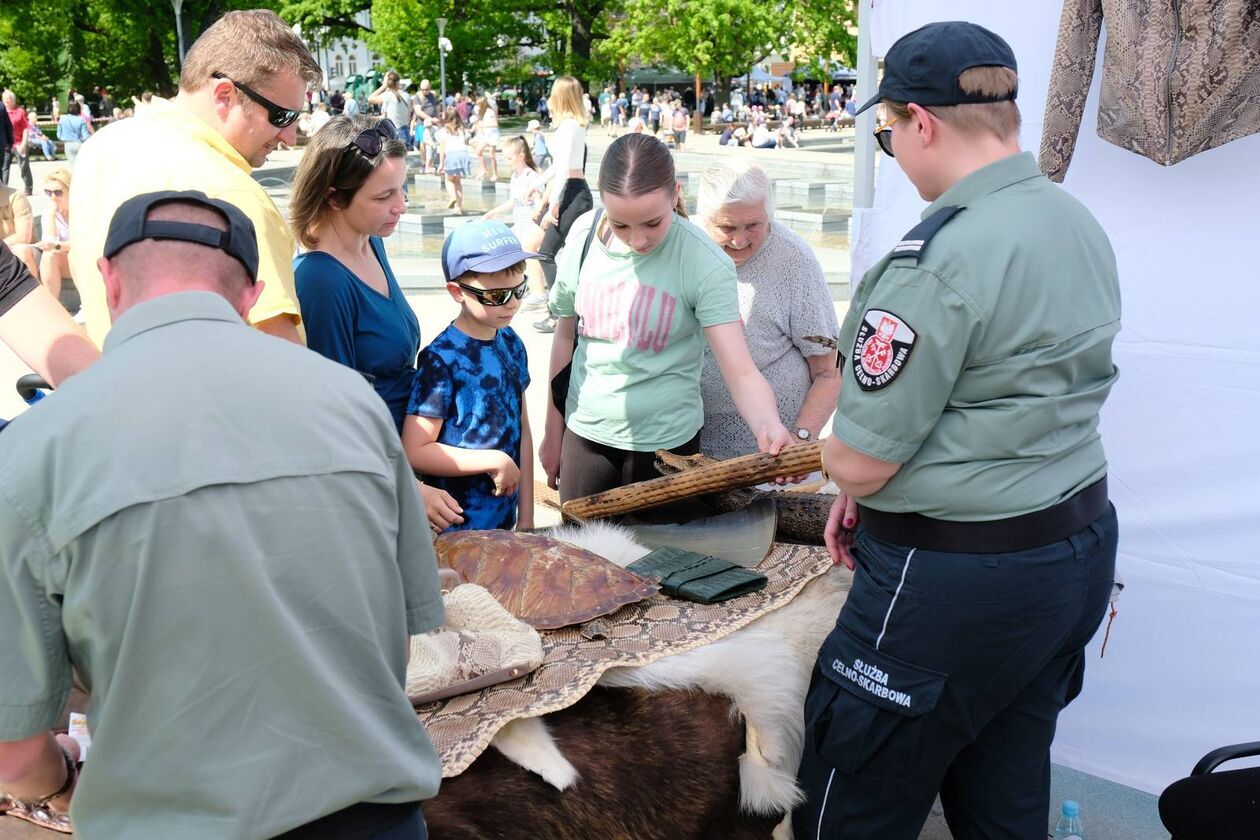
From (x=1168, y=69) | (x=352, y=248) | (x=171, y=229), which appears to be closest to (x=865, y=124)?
(x=1168, y=69)

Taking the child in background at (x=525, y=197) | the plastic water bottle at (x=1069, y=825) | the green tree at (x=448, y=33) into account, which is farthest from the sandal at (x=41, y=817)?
the green tree at (x=448, y=33)

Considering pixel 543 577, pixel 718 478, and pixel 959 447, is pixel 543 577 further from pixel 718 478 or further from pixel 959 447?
pixel 959 447

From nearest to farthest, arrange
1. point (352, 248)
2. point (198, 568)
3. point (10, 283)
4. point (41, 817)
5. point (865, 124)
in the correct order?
point (198, 568)
point (41, 817)
point (10, 283)
point (352, 248)
point (865, 124)

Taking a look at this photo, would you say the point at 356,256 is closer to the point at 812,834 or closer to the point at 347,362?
the point at 347,362

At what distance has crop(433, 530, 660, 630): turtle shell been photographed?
Answer: 221cm

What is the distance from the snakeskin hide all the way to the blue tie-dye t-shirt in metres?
1.60

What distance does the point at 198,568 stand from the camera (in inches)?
46.8

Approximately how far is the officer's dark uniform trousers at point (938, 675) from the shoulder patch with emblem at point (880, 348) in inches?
12.8

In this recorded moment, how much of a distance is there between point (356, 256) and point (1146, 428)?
212 cm

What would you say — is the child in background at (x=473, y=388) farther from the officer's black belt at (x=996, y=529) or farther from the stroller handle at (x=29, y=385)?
the officer's black belt at (x=996, y=529)

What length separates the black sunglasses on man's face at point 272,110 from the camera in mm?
2486

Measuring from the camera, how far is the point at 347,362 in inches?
103

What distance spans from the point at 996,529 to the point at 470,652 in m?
0.94

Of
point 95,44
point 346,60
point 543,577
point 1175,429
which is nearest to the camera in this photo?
point 543,577
